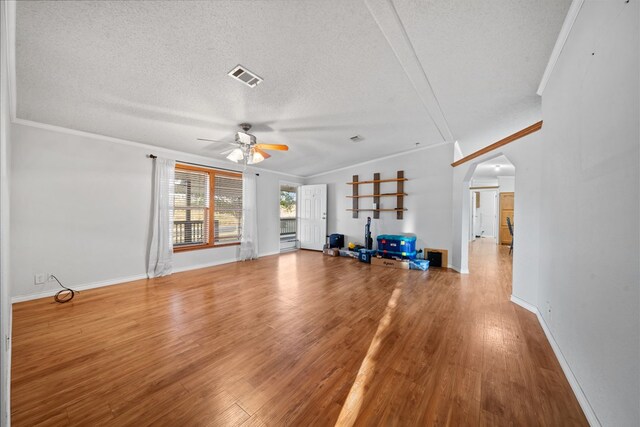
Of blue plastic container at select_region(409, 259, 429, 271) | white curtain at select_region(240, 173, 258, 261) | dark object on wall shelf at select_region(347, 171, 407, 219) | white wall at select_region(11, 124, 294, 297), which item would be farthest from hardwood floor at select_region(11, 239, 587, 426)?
dark object on wall shelf at select_region(347, 171, 407, 219)

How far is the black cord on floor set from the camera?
3.09m

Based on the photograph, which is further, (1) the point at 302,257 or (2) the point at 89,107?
(1) the point at 302,257

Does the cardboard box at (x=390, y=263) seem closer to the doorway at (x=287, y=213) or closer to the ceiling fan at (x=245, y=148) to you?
the ceiling fan at (x=245, y=148)

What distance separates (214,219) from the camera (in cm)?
521

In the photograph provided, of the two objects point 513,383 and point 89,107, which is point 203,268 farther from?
point 513,383

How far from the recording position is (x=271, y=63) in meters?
2.11

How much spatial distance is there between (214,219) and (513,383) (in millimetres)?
5354

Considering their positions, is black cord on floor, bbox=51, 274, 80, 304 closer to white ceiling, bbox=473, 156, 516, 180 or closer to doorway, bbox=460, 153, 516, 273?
doorway, bbox=460, 153, 516, 273

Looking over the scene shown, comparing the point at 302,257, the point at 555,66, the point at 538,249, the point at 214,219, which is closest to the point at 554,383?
the point at 538,249

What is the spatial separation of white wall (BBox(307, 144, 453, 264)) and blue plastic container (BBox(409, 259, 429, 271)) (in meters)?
0.62

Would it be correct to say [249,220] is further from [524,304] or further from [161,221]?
[524,304]

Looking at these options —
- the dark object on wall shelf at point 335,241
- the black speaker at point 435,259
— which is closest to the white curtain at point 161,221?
the dark object on wall shelf at point 335,241

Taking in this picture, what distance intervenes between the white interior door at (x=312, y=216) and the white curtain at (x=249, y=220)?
1.86 metres

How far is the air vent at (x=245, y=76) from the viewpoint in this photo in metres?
2.17
